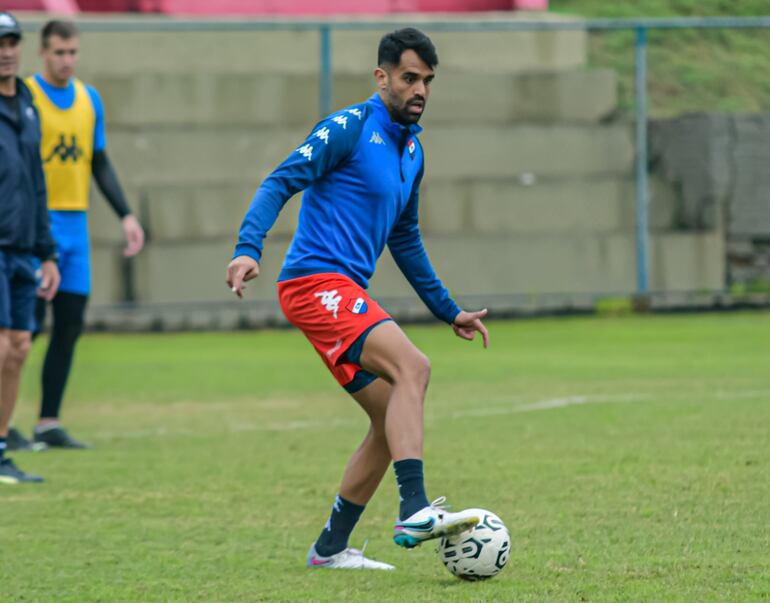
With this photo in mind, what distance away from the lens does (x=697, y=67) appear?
779 inches

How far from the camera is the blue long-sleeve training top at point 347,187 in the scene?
6.08m

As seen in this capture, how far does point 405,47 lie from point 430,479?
291 cm

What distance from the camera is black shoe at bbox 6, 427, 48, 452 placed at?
10188 millimetres

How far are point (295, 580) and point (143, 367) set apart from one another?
920 centimetres

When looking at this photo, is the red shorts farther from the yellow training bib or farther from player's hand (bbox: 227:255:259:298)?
the yellow training bib

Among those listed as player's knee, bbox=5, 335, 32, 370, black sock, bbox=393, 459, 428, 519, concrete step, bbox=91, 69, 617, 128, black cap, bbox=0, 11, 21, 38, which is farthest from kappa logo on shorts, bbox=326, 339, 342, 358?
concrete step, bbox=91, 69, 617, 128

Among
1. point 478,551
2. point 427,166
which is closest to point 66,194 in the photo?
point 478,551

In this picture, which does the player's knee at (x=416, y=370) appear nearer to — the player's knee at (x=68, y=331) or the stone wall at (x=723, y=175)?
the player's knee at (x=68, y=331)

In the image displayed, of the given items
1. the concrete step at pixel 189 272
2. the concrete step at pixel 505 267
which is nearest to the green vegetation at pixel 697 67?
the concrete step at pixel 505 267

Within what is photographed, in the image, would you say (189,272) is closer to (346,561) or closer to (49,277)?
(49,277)

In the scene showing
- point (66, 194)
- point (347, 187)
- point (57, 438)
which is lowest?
point (57, 438)

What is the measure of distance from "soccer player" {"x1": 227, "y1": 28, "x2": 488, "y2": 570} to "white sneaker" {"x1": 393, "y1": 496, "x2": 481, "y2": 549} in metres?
0.11

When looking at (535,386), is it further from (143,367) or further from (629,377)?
(143,367)

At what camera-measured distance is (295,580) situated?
606 cm
